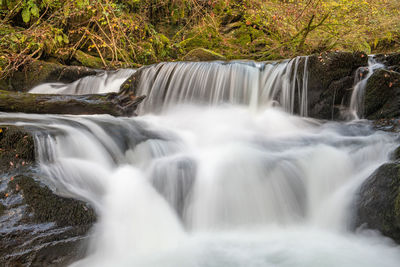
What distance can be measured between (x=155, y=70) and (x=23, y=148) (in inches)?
154

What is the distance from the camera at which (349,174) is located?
328 cm

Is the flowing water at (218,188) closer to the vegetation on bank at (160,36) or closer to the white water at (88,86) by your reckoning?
the white water at (88,86)

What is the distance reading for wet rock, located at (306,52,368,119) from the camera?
16.0 ft

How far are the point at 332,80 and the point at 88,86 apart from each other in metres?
4.84

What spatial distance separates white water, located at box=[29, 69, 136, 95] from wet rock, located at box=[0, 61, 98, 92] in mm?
128

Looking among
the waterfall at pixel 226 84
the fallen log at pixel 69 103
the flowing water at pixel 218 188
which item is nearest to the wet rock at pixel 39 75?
the waterfall at pixel 226 84

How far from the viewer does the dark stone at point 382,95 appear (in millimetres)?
4371

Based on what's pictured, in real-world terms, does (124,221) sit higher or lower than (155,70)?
lower

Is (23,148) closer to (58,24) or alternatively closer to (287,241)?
(287,241)

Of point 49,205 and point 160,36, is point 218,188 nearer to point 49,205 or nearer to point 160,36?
point 49,205

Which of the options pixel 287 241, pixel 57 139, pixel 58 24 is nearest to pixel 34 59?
pixel 58 24

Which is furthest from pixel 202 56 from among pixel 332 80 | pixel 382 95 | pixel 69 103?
pixel 382 95

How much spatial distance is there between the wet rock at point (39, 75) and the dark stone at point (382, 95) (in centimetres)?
563

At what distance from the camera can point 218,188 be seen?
3.18 m
